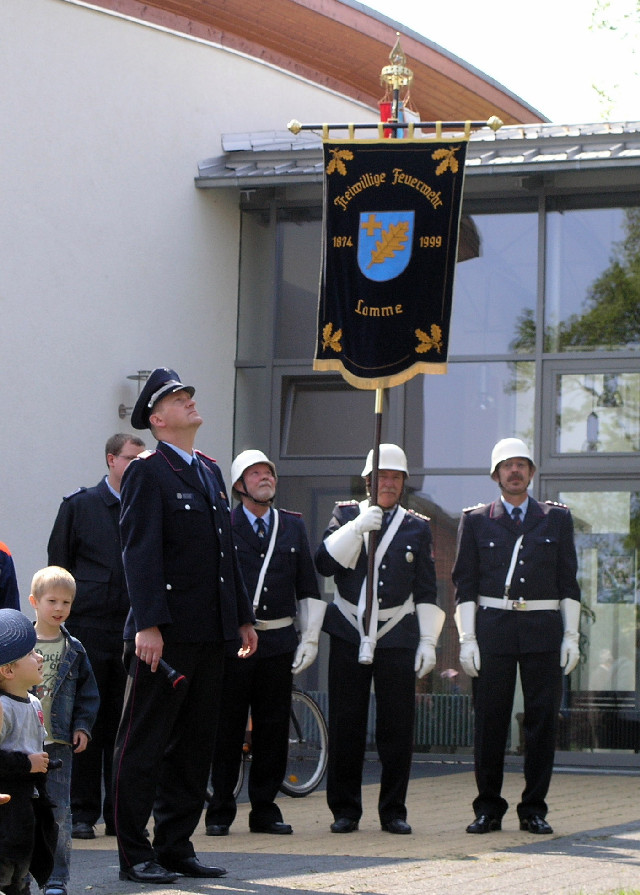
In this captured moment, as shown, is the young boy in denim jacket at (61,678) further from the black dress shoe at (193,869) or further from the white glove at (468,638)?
the white glove at (468,638)

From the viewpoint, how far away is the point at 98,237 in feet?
40.8

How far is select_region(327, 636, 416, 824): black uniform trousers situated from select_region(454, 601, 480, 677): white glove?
273 mm

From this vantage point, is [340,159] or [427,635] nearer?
[427,635]

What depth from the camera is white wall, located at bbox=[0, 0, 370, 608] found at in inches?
454

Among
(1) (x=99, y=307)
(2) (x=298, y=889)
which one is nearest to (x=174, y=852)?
(2) (x=298, y=889)

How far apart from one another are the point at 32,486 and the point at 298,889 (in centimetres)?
620

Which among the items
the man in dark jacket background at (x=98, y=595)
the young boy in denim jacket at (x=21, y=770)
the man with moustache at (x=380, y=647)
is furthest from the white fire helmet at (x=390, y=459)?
the young boy in denim jacket at (x=21, y=770)

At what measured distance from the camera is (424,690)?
42.3 ft

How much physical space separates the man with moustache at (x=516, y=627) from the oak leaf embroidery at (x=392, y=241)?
48.5 inches

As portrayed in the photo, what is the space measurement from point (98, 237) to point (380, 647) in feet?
18.2

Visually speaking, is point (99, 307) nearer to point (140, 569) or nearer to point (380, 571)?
point (380, 571)

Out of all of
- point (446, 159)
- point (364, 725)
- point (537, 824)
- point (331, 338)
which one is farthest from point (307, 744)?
point (446, 159)

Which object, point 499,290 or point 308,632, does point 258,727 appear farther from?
point 499,290

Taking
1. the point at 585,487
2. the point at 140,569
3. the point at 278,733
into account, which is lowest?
the point at 278,733
